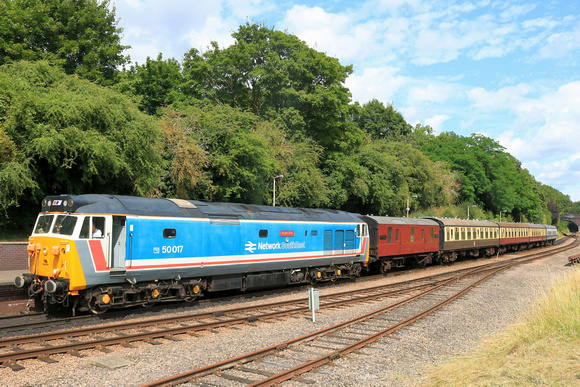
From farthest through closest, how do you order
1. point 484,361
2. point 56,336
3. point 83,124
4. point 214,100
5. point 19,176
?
1. point 214,100
2. point 83,124
3. point 19,176
4. point 56,336
5. point 484,361

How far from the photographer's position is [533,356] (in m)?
8.12

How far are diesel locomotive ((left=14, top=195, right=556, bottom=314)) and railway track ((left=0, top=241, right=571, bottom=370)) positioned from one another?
4.35 feet

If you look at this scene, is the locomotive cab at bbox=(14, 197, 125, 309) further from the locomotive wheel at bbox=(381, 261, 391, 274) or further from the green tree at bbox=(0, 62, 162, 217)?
the locomotive wheel at bbox=(381, 261, 391, 274)

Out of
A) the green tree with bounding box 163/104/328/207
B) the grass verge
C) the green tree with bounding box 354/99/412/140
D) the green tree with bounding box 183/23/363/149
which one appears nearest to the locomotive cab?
the grass verge

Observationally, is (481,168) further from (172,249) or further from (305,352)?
(305,352)

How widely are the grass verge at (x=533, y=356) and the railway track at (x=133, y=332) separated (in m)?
6.39

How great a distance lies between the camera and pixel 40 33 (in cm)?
3103

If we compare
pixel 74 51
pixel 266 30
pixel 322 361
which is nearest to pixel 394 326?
pixel 322 361

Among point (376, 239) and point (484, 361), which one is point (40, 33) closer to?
point (376, 239)

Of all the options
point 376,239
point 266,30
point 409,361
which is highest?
point 266,30

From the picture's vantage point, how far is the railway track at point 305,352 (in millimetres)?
8133

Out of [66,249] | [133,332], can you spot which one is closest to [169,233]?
[66,249]

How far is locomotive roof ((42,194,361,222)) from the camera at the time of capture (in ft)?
40.3

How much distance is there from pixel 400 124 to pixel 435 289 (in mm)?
70307
